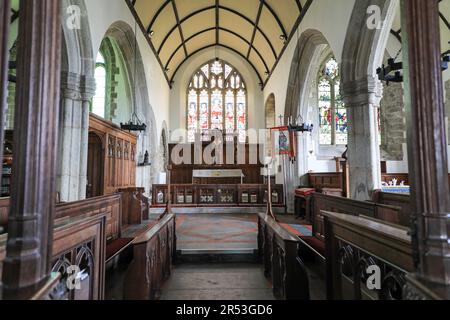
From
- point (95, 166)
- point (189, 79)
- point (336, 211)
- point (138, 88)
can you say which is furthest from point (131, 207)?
point (189, 79)

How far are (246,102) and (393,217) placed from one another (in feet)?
32.4

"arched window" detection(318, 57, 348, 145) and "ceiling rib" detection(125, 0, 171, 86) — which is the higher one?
"ceiling rib" detection(125, 0, 171, 86)

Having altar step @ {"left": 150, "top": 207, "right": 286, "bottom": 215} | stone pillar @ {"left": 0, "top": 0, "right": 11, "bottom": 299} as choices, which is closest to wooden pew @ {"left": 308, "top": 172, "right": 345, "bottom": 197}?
altar step @ {"left": 150, "top": 207, "right": 286, "bottom": 215}

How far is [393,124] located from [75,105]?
865cm

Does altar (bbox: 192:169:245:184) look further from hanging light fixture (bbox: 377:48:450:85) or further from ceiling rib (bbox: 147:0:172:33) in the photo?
hanging light fixture (bbox: 377:48:450:85)

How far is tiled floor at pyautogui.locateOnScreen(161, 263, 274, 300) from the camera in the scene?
8.46 ft

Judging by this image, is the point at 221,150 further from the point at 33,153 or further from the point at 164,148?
the point at 33,153

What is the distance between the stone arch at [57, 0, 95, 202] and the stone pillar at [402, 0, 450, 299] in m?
4.24

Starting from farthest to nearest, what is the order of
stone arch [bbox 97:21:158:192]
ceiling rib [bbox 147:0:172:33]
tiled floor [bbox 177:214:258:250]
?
ceiling rib [bbox 147:0:172:33] → stone arch [bbox 97:21:158:192] → tiled floor [bbox 177:214:258:250]

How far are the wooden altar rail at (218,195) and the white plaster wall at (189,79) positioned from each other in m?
4.20

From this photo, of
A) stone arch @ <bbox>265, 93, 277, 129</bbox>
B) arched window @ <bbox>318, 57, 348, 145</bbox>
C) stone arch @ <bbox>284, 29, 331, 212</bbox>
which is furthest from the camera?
stone arch @ <bbox>265, 93, 277, 129</bbox>

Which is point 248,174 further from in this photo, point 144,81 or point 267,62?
point 144,81

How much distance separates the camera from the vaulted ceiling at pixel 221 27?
22.8 ft
